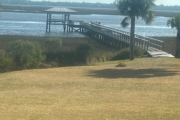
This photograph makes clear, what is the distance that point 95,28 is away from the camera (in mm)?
68188

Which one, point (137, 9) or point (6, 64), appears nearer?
point (6, 64)

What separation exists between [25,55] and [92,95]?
13.6 meters

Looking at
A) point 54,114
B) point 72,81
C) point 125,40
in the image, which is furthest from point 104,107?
point 125,40

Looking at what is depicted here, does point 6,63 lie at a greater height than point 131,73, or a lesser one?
lesser

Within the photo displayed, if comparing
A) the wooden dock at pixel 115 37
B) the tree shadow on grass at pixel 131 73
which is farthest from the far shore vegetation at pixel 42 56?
the tree shadow on grass at pixel 131 73

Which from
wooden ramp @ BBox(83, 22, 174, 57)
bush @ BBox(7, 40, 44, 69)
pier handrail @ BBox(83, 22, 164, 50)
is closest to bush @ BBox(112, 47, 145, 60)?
wooden ramp @ BBox(83, 22, 174, 57)

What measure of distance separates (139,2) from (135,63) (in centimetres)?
573

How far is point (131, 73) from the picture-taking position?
1056 inches

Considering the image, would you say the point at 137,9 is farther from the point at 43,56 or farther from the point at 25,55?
the point at 25,55

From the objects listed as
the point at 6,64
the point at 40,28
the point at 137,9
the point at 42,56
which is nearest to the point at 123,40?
the point at 137,9

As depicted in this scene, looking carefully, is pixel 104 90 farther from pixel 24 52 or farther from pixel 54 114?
pixel 24 52

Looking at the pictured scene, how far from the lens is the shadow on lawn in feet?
84.3

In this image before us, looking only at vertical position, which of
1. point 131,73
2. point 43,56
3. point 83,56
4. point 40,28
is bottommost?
point 40,28

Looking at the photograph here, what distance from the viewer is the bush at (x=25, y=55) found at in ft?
101
